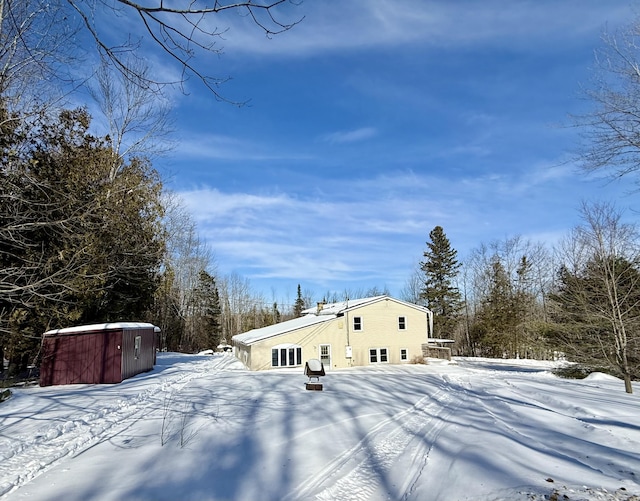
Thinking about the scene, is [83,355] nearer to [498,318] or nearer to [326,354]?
[326,354]

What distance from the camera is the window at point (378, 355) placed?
28.8 metres

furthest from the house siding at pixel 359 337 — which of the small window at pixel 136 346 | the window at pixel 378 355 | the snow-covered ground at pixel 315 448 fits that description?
the snow-covered ground at pixel 315 448

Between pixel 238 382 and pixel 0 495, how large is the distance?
11.9m

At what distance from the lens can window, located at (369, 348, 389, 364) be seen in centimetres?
2884

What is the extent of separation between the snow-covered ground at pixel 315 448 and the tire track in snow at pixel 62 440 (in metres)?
0.03

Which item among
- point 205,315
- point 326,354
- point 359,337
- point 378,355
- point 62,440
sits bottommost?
point 62,440

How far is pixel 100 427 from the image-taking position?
8.70 metres

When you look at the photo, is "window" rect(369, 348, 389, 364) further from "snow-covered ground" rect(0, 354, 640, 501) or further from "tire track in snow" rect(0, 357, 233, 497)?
"tire track in snow" rect(0, 357, 233, 497)

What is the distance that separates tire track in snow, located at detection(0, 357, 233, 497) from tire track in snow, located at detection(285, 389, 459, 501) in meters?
4.11

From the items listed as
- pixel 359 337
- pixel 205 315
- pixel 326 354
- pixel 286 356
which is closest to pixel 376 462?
pixel 286 356

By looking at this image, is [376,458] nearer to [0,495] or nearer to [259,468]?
[259,468]

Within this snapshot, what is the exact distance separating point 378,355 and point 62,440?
23.7 m

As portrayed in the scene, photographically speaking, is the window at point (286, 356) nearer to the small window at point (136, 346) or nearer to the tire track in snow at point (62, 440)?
the small window at point (136, 346)

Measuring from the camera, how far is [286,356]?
86.0ft
